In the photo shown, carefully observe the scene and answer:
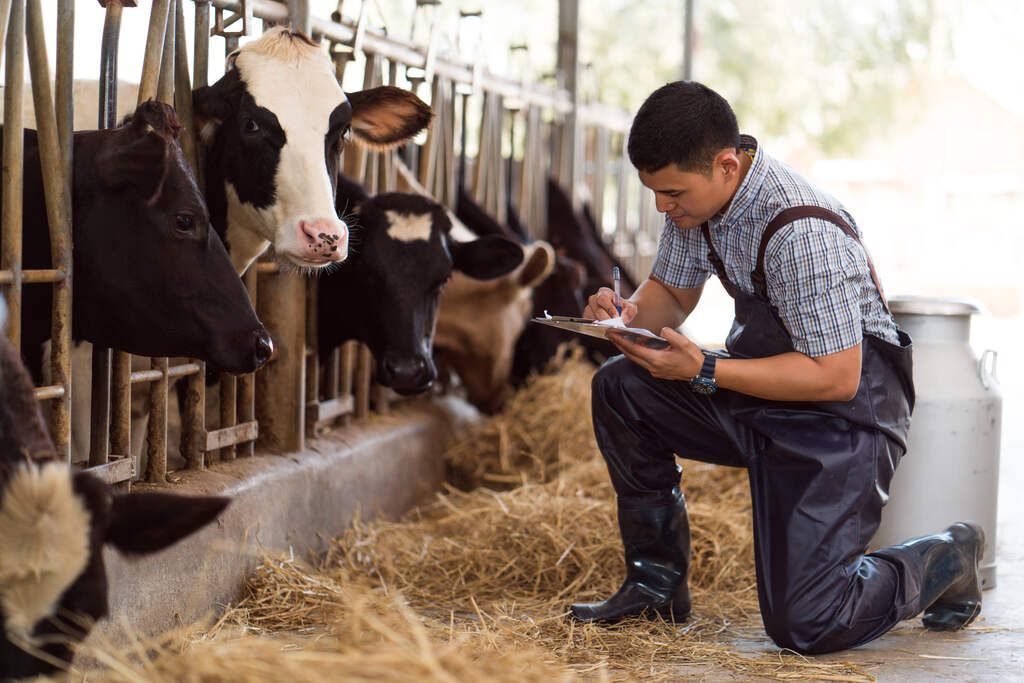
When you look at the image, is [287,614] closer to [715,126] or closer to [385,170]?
[715,126]

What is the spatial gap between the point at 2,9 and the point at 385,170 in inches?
95.4

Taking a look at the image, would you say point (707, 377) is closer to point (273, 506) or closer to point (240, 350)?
point (240, 350)

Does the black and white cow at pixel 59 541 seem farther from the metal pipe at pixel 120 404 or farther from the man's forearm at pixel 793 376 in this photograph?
the man's forearm at pixel 793 376

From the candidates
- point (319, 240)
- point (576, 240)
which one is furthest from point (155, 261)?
point (576, 240)

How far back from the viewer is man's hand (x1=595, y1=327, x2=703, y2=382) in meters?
3.27

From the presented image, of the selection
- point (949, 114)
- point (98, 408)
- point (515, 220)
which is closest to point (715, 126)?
point (98, 408)

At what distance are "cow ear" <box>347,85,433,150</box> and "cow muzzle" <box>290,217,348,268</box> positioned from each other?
0.86 metres

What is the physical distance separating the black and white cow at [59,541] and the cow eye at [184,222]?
114 centimetres

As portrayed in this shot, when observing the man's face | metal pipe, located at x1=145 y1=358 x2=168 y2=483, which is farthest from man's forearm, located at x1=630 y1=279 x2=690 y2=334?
metal pipe, located at x1=145 y1=358 x2=168 y2=483

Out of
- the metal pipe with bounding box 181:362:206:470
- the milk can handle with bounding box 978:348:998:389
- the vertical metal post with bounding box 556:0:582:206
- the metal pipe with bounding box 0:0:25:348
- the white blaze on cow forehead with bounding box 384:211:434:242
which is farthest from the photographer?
the vertical metal post with bounding box 556:0:582:206

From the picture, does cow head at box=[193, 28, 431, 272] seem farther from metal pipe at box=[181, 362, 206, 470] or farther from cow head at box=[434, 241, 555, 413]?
cow head at box=[434, 241, 555, 413]

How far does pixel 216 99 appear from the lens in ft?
12.7

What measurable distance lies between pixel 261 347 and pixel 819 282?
1.47 meters

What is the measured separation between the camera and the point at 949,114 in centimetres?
3172
